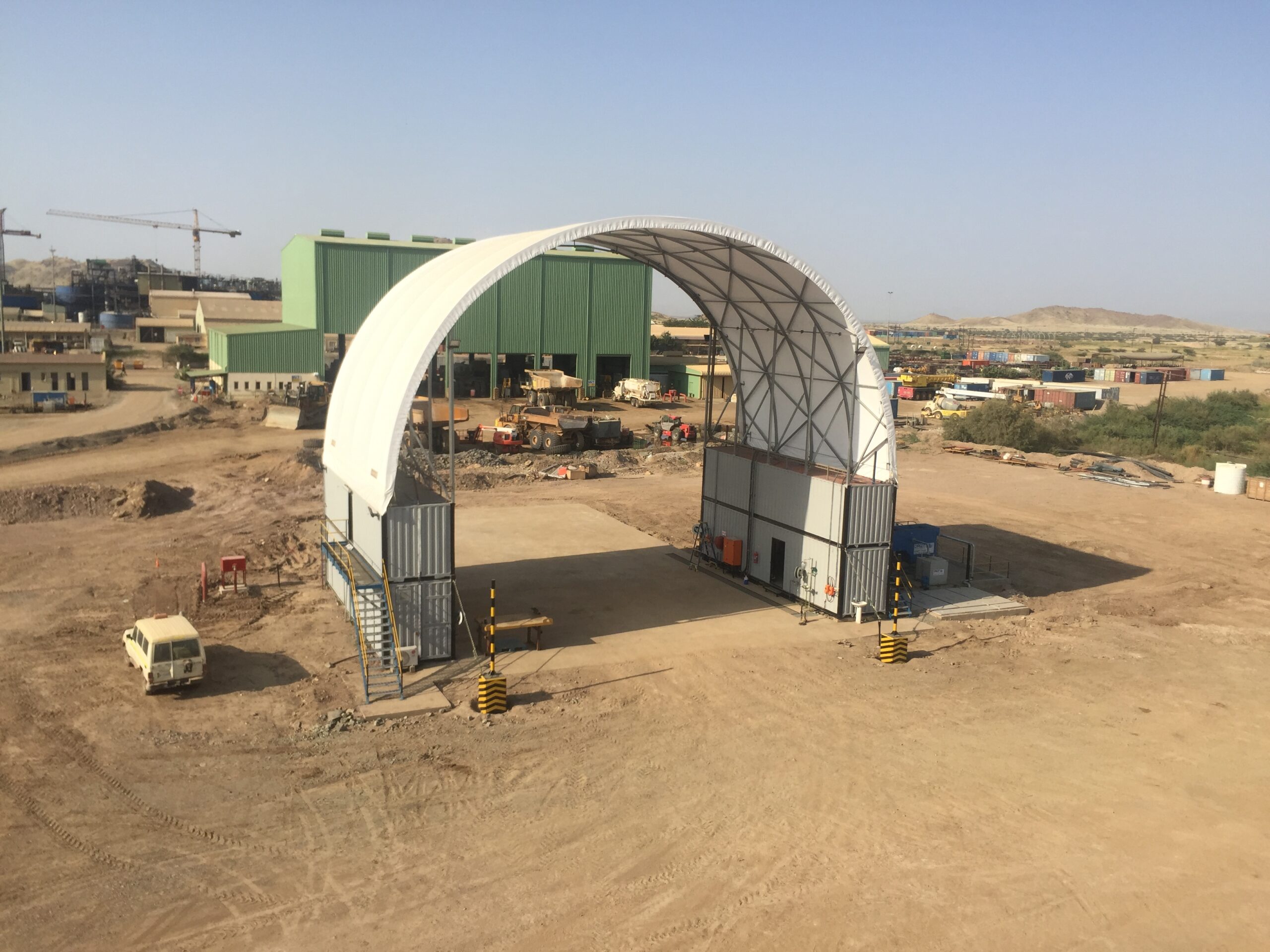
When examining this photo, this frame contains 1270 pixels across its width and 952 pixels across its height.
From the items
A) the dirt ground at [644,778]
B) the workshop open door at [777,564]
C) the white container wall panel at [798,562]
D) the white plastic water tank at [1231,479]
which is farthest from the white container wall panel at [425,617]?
the white plastic water tank at [1231,479]

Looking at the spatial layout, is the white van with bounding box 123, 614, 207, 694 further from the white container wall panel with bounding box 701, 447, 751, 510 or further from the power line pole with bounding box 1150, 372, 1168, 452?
the power line pole with bounding box 1150, 372, 1168, 452

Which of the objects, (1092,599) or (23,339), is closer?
(1092,599)

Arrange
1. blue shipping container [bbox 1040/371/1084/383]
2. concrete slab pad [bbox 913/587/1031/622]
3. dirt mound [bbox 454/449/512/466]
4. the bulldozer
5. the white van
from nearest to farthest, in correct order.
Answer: the white van
concrete slab pad [bbox 913/587/1031/622]
dirt mound [bbox 454/449/512/466]
the bulldozer
blue shipping container [bbox 1040/371/1084/383]

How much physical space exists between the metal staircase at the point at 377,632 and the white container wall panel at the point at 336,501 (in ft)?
10.8

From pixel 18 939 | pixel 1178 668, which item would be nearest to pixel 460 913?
pixel 18 939

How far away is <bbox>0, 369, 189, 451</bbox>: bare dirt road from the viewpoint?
145ft

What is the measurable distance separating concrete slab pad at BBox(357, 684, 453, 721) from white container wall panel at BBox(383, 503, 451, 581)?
253 centimetres

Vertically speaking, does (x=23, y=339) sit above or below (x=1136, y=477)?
above

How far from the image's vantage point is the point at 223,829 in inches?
523

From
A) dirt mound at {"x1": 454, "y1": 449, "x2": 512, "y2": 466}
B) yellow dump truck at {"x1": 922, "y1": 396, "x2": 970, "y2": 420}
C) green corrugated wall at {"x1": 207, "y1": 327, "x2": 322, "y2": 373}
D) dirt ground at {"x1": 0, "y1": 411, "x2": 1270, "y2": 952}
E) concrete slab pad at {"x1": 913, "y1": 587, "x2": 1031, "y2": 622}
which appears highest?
green corrugated wall at {"x1": 207, "y1": 327, "x2": 322, "y2": 373}

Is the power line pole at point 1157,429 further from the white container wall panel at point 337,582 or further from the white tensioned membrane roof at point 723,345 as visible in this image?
the white container wall panel at point 337,582

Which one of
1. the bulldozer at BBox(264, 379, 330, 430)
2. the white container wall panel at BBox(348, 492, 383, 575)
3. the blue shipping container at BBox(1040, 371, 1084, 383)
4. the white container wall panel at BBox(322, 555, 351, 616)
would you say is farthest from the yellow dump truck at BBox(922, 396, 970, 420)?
the white container wall panel at BBox(348, 492, 383, 575)

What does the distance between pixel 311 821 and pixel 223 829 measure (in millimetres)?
1174

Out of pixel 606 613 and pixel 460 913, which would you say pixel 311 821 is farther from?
pixel 606 613
